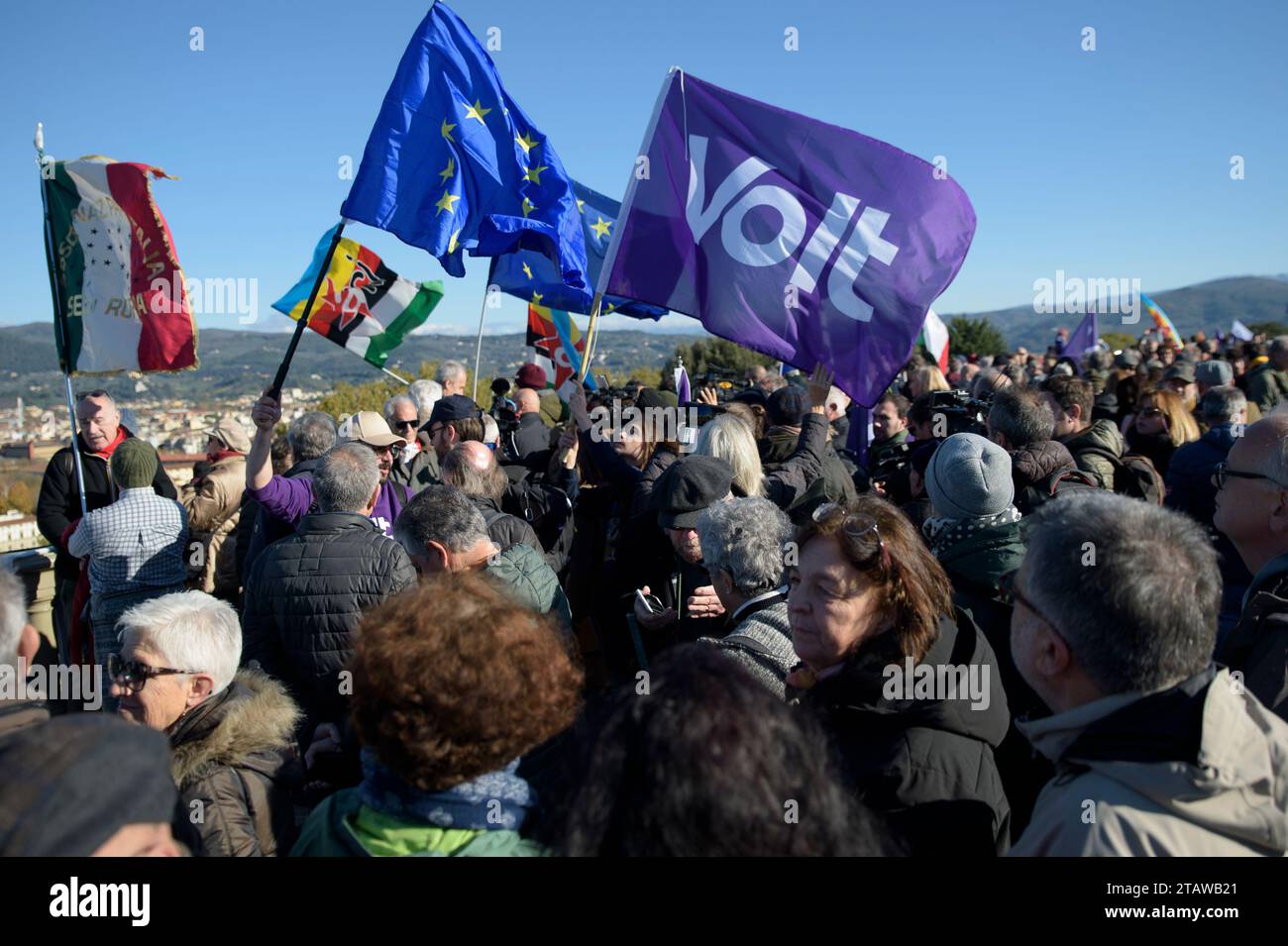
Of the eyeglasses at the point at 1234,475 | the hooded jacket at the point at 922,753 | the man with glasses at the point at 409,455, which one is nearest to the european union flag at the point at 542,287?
the man with glasses at the point at 409,455

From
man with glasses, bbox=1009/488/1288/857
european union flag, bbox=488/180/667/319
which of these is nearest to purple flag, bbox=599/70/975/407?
european union flag, bbox=488/180/667/319

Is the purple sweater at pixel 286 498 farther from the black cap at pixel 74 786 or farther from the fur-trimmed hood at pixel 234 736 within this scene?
the black cap at pixel 74 786

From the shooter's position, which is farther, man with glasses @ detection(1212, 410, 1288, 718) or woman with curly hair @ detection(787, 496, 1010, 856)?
man with glasses @ detection(1212, 410, 1288, 718)

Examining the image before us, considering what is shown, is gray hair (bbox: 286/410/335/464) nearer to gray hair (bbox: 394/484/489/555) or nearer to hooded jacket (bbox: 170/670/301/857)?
gray hair (bbox: 394/484/489/555)

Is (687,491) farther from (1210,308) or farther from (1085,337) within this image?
(1210,308)

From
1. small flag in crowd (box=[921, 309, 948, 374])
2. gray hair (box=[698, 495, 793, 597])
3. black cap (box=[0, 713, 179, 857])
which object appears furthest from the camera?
small flag in crowd (box=[921, 309, 948, 374])

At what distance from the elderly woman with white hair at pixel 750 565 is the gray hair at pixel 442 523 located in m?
0.91

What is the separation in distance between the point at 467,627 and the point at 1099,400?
320 inches

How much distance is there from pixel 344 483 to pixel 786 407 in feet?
11.1

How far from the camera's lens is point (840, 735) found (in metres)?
2.20

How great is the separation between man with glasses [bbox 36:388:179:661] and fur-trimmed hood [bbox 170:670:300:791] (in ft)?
11.9

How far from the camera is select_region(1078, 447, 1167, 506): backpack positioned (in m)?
4.84

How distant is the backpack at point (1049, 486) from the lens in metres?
4.05

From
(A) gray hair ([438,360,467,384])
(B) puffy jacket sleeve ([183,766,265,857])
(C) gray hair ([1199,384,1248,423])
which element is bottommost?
(B) puffy jacket sleeve ([183,766,265,857])
